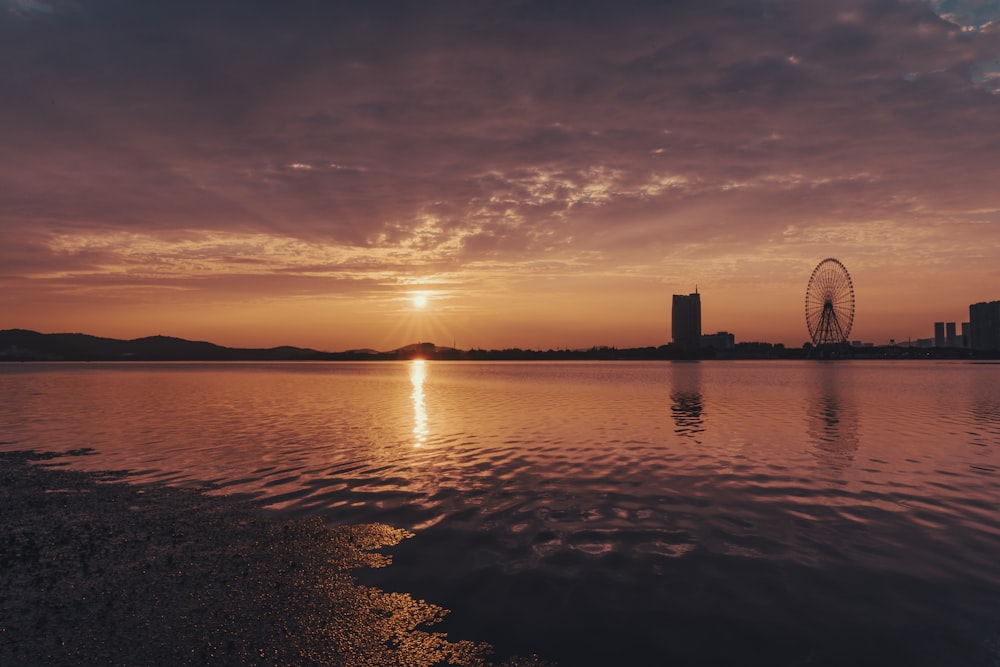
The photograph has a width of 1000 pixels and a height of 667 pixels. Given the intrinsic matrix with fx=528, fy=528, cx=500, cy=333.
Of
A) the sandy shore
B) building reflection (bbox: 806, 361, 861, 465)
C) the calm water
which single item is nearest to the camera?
the sandy shore

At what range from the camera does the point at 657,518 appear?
1805 cm

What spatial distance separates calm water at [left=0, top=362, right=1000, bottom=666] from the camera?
10.6m

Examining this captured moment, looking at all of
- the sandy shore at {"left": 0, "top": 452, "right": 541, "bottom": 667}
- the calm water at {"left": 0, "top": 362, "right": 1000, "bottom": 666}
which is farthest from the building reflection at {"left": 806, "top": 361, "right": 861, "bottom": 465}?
the sandy shore at {"left": 0, "top": 452, "right": 541, "bottom": 667}

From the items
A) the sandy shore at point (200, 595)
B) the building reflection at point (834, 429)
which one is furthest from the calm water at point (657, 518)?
the sandy shore at point (200, 595)

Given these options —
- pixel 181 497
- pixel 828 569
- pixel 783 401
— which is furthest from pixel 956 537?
pixel 783 401

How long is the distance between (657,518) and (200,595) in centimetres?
1361

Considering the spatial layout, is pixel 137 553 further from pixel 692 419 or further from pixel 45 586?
pixel 692 419

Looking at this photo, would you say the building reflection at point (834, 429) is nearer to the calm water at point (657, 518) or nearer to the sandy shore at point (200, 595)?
the calm water at point (657, 518)

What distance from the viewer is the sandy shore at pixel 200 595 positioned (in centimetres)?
944

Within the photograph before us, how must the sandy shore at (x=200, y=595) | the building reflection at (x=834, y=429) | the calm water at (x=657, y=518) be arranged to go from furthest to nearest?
the building reflection at (x=834, y=429)
the calm water at (x=657, y=518)
the sandy shore at (x=200, y=595)

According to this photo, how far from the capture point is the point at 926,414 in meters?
50.9

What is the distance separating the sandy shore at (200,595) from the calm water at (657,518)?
3.46 feet

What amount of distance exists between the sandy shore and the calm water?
3.46 ft

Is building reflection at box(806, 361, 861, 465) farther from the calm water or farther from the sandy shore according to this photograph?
the sandy shore
